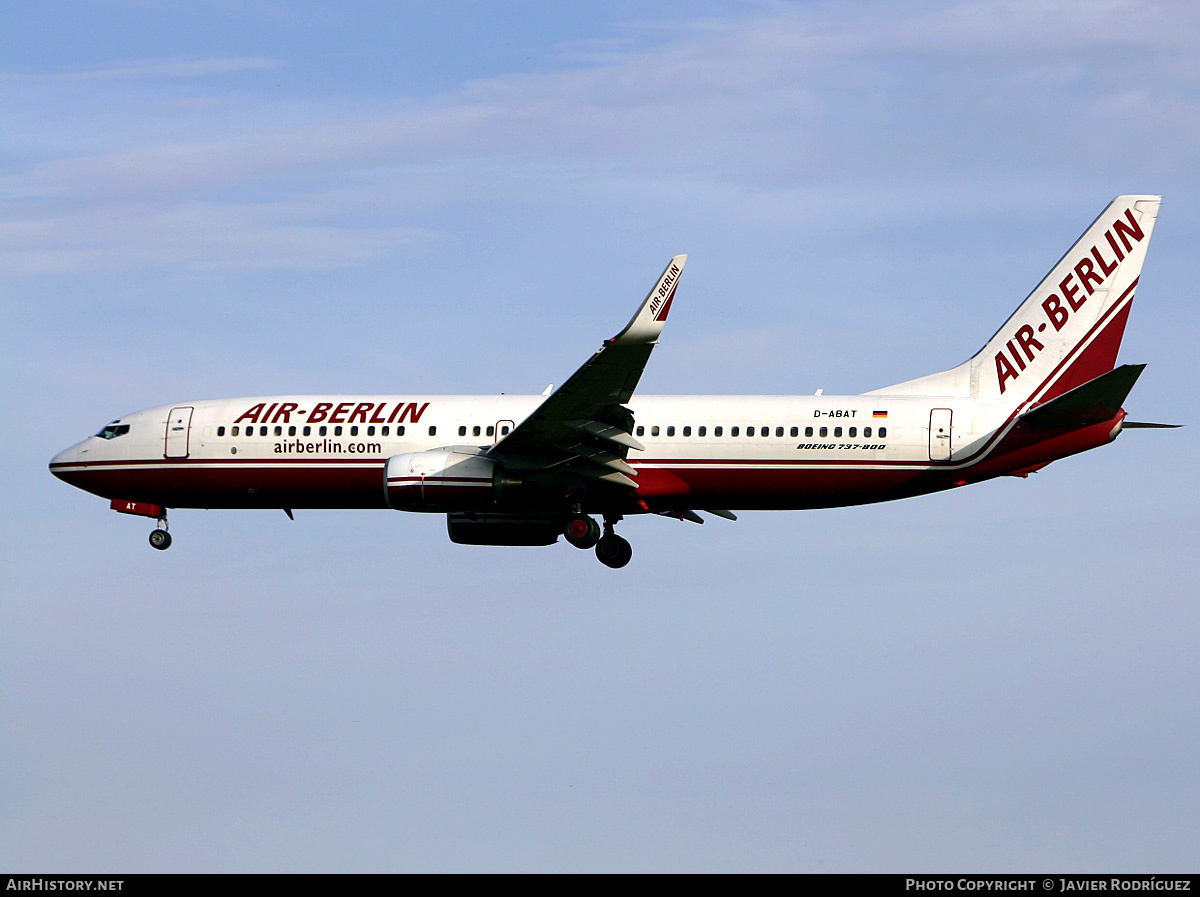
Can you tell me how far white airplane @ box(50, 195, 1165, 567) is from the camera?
4291 centimetres

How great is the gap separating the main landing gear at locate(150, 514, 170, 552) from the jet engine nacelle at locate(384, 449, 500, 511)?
8.95 meters

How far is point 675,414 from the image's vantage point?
1764 inches

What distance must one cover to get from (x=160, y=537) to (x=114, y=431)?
349 centimetres

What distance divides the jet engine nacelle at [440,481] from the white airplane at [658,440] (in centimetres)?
5

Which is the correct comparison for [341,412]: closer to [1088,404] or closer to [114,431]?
[114,431]

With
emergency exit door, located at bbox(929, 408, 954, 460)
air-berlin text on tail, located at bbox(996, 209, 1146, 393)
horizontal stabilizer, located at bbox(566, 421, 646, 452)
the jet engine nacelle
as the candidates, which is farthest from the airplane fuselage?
air-berlin text on tail, located at bbox(996, 209, 1146, 393)

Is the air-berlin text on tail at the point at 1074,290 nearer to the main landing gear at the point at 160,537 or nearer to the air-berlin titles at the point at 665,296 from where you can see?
the air-berlin titles at the point at 665,296

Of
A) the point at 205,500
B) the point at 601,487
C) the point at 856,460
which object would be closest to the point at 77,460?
the point at 205,500

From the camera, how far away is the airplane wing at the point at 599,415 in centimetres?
3850

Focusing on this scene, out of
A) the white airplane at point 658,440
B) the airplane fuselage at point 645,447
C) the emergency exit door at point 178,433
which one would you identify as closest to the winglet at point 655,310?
the white airplane at point 658,440

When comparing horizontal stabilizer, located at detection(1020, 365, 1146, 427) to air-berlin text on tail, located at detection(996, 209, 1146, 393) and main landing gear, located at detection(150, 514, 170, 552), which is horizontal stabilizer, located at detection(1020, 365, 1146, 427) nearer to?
air-berlin text on tail, located at detection(996, 209, 1146, 393)

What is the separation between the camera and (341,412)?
153ft
